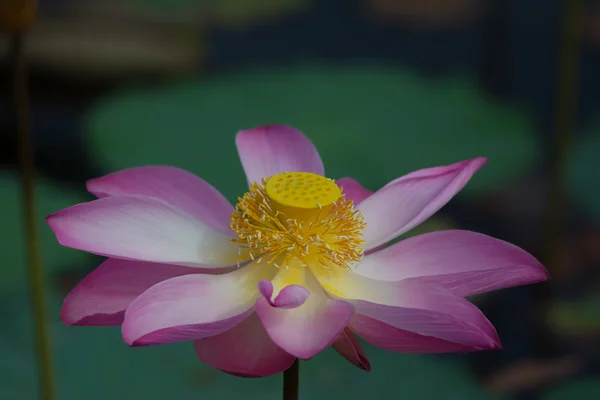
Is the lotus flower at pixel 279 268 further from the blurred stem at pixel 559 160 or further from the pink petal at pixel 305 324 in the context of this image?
the blurred stem at pixel 559 160

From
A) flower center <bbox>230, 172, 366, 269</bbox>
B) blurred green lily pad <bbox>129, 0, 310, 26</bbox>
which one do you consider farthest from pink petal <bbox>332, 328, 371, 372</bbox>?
blurred green lily pad <bbox>129, 0, 310, 26</bbox>

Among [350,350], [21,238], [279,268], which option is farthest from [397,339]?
[21,238]

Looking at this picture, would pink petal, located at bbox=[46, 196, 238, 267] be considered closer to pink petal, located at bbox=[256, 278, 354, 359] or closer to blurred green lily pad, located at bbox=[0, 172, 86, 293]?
pink petal, located at bbox=[256, 278, 354, 359]

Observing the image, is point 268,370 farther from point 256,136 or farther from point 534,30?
point 534,30

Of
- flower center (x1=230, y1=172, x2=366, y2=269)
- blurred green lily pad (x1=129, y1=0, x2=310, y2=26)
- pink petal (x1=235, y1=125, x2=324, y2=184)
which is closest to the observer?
flower center (x1=230, y1=172, x2=366, y2=269)

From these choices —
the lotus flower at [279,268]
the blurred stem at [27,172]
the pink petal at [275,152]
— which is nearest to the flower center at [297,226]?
the lotus flower at [279,268]
